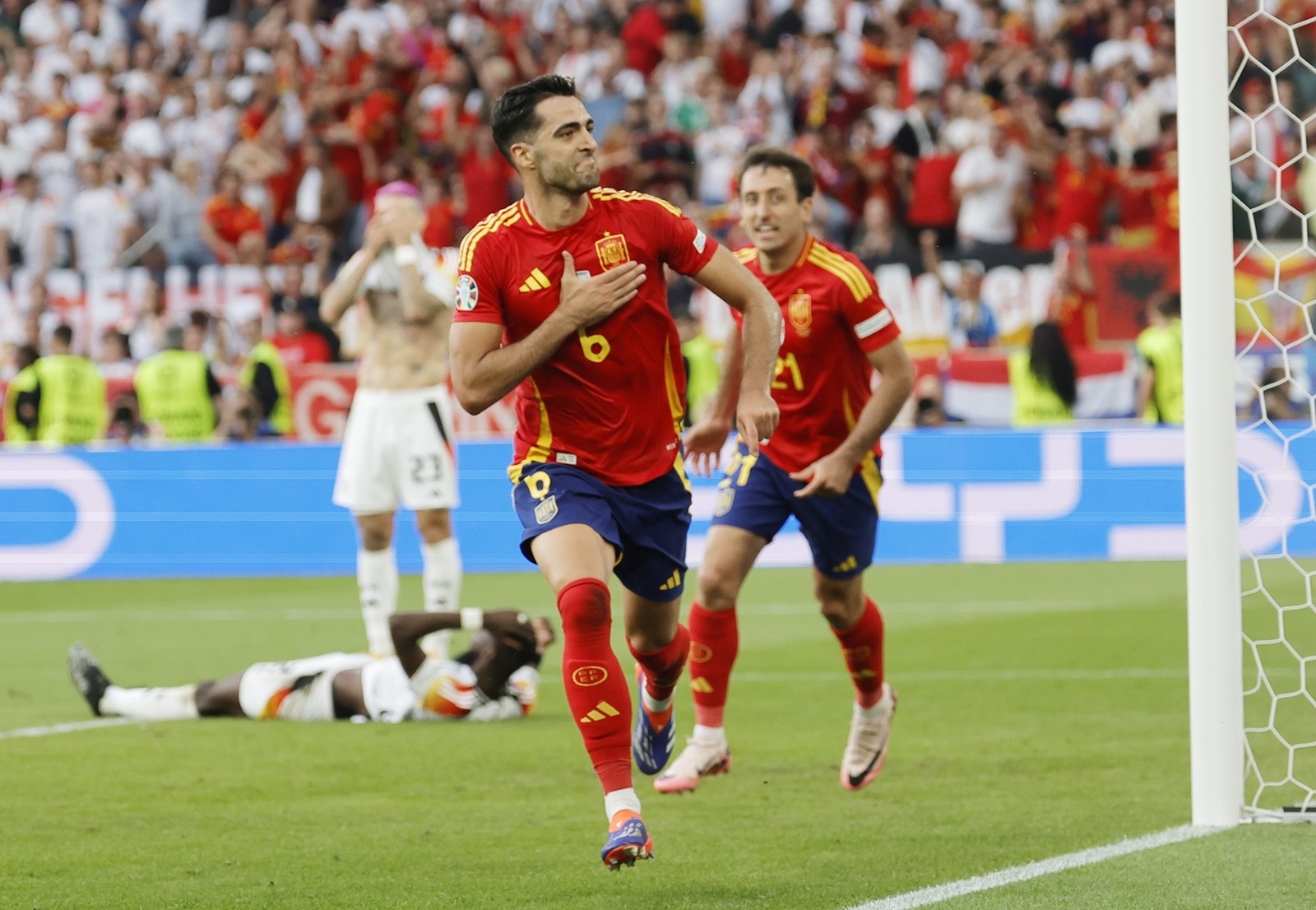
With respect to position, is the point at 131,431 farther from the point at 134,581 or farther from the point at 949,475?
the point at 949,475

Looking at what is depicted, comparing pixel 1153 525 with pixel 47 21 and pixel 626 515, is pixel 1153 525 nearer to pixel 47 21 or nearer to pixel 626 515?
pixel 626 515

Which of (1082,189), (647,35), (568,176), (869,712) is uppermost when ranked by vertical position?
(647,35)

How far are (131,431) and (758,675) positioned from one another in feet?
29.9

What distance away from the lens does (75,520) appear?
14727mm

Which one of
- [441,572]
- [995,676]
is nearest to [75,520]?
[441,572]

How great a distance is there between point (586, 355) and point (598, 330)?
74mm

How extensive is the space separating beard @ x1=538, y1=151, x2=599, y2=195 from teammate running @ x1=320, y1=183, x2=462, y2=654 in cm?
Result: 435

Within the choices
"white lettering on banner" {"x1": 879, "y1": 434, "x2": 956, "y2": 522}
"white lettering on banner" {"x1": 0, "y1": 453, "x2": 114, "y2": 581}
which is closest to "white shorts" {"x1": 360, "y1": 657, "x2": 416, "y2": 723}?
"white lettering on banner" {"x1": 879, "y1": 434, "x2": 956, "y2": 522}

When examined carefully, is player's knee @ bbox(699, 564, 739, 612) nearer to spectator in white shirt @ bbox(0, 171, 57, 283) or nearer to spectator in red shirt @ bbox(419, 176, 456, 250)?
spectator in red shirt @ bbox(419, 176, 456, 250)

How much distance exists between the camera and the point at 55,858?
525 cm

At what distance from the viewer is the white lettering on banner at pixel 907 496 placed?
13828 millimetres

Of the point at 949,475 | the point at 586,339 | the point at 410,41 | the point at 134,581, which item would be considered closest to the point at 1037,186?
the point at 949,475

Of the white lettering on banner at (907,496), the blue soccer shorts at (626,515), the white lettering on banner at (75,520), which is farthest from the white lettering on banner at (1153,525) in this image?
the blue soccer shorts at (626,515)

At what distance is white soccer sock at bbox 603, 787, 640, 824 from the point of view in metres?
4.56
